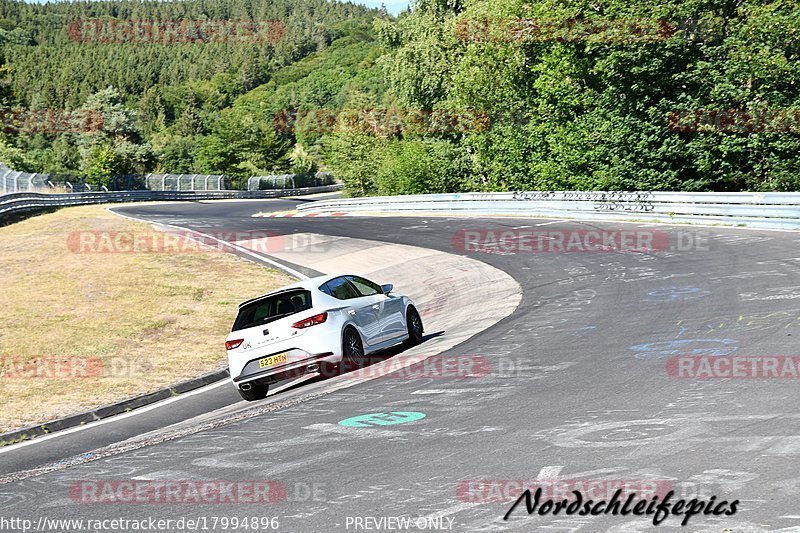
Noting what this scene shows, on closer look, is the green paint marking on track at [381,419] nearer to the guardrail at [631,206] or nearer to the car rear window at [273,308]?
the car rear window at [273,308]

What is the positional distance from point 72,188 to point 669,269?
2284 inches

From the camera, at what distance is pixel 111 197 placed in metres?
66.3

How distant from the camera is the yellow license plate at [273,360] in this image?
12.2 metres

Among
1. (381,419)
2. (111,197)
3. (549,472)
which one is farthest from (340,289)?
(111,197)

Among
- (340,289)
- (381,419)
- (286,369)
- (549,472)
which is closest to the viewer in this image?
(549,472)

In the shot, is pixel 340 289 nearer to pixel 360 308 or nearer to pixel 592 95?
pixel 360 308

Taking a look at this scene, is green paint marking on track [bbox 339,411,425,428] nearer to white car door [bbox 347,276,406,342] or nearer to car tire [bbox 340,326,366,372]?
car tire [bbox 340,326,366,372]

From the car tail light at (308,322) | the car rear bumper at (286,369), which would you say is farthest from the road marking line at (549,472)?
the car tail light at (308,322)

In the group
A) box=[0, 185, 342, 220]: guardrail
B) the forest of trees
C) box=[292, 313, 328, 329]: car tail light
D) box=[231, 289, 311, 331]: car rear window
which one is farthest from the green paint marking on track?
box=[0, 185, 342, 220]: guardrail

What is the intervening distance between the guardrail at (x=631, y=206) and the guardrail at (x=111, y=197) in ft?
60.5

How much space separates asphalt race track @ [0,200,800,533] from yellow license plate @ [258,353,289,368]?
0.49 m

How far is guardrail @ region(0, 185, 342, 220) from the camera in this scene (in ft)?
144

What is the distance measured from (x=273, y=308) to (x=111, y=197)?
5739 cm

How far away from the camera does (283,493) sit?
623 centimetres
